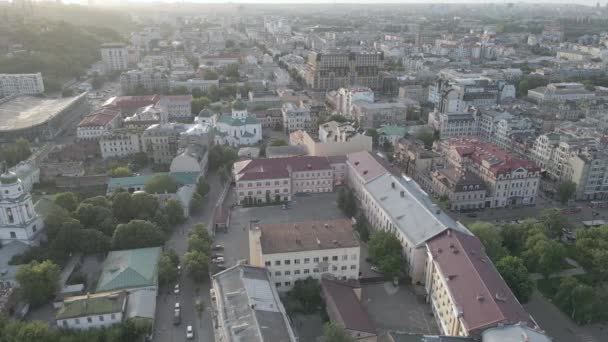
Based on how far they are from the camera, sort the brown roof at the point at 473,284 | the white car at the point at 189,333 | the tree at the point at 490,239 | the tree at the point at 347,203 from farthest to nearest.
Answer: the tree at the point at 347,203
the tree at the point at 490,239
the white car at the point at 189,333
the brown roof at the point at 473,284

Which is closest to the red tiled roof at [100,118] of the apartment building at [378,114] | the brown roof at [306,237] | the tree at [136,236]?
the tree at [136,236]

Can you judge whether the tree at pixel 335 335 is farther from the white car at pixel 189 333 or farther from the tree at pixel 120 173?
the tree at pixel 120 173

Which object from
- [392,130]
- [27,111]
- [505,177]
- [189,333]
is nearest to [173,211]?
[189,333]

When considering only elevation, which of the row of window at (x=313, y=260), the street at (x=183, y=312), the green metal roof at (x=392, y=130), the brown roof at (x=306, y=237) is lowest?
the street at (x=183, y=312)

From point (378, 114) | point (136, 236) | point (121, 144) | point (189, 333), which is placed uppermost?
point (378, 114)

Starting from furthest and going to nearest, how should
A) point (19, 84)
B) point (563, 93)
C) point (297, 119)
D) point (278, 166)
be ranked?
point (19, 84) → point (563, 93) → point (297, 119) → point (278, 166)

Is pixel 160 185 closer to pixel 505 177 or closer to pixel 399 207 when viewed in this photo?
pixel 399 207

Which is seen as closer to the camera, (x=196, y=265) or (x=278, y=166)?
(x=196, y=265)
